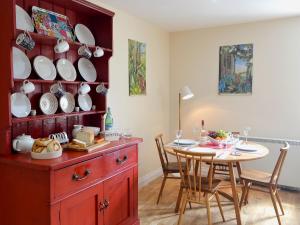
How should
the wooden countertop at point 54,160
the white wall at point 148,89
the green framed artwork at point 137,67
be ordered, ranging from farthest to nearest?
the green framed artwork at point 137,67 → the white wall at point 148,89 → the wooden countertop at point 54,160

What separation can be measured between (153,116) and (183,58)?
1.05 meters

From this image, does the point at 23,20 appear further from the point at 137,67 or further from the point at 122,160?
the point at 137,67

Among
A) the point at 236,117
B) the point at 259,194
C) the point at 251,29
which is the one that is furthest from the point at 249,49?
the point at 259,194

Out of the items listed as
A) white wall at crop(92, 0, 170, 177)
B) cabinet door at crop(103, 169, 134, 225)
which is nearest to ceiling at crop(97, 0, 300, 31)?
white wall at crop(92, 0, 170, 177)

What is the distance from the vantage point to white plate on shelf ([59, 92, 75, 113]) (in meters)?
2.41

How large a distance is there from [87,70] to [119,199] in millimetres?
1222

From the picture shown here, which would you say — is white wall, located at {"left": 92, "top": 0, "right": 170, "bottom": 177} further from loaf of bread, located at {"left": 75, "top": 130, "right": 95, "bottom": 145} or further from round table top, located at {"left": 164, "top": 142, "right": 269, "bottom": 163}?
loaf of bread, located at {"left": 75, "top": 130, "right": 95, "bottom": 145}

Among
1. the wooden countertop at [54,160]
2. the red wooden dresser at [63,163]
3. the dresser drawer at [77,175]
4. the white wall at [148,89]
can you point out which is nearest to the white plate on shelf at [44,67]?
the red wooden dresser at [63,163]

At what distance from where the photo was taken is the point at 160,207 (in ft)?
10.5

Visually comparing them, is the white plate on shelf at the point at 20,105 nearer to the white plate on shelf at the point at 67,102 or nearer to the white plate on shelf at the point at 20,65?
the white plate on shelf at the point at 20,65

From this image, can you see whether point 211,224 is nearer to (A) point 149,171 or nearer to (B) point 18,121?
(A) point 149,171

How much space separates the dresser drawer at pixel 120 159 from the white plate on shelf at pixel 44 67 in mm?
803

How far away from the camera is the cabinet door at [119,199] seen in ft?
7.38

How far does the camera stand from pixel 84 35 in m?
2.63
